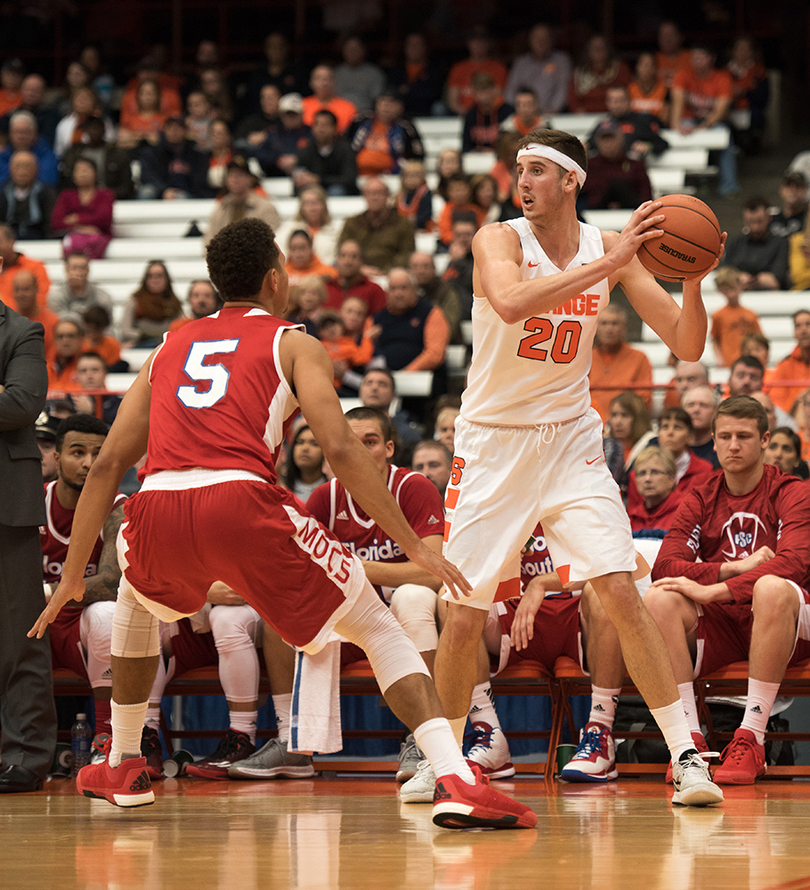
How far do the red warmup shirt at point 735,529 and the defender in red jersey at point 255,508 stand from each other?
2.10 meters

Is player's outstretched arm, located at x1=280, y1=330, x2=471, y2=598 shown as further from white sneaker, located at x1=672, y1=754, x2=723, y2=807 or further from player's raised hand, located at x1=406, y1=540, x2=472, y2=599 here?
white sneaker, located at x1=672, y1=754, x2=723, y2=807

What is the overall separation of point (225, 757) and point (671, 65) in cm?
1137

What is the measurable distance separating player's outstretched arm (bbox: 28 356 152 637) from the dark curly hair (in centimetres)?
39

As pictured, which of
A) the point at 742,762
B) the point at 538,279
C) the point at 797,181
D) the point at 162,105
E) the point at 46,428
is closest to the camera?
the point at 538,279

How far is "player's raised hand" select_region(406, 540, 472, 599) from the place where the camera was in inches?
158

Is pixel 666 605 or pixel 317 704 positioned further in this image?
pixel 666 605

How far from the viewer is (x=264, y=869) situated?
3504mm

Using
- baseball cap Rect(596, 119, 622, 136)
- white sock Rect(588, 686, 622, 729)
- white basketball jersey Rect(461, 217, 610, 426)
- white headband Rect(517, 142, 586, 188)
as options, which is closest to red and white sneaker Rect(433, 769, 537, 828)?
white basketball jersey Rect(461, 217, 610, 426)

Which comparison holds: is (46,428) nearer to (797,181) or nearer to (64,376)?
(64,376)

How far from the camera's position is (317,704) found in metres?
4.76

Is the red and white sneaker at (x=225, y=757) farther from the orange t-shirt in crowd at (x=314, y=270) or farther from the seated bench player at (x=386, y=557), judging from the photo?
the orange t-shirt in crowd at (x=314, y=270)

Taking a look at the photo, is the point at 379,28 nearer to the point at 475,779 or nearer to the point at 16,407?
the point at 16,407

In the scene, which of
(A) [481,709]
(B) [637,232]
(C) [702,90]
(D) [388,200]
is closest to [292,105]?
(D) [388,200]

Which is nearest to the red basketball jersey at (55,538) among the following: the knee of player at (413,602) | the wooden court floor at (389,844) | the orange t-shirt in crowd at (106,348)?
the wooden court floor at (389,844)
